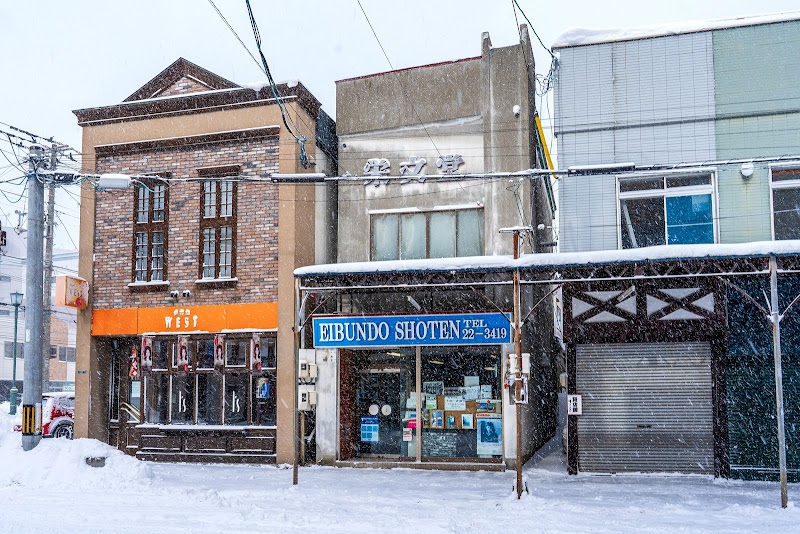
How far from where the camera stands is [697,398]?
16.6m

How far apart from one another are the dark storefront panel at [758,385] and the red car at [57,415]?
1878 centimetres

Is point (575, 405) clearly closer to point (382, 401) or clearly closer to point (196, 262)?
point (382, 401)

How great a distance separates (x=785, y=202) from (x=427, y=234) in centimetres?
804

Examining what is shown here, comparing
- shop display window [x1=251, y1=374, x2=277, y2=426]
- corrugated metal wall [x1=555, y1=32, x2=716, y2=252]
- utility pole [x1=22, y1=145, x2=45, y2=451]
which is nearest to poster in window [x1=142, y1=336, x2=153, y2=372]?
shop display window [x1=251, y1=374, x2=277, y2=426]

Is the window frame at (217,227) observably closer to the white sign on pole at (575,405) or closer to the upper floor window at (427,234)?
the upper floor window at (427,234)

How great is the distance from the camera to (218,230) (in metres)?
20.4

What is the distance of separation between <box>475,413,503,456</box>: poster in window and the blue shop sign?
1915mm

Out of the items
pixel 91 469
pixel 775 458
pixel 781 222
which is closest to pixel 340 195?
pixel 91 469

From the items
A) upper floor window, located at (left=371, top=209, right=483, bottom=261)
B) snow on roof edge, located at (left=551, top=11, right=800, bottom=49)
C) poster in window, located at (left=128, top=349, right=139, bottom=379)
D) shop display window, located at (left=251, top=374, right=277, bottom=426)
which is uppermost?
snow on roof edge, located at (left=551, top=11, right=800, bottom=49)

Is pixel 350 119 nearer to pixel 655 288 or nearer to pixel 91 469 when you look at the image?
pixel 655 288

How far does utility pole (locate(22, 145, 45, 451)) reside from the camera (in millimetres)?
16906

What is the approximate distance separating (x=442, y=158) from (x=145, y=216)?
8.27 m

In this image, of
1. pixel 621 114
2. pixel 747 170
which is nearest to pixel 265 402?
pixel 621 114

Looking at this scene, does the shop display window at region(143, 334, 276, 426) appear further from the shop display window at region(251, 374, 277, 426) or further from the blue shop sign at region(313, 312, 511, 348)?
the blue shop sign at region(313, 312, 511, 348)
